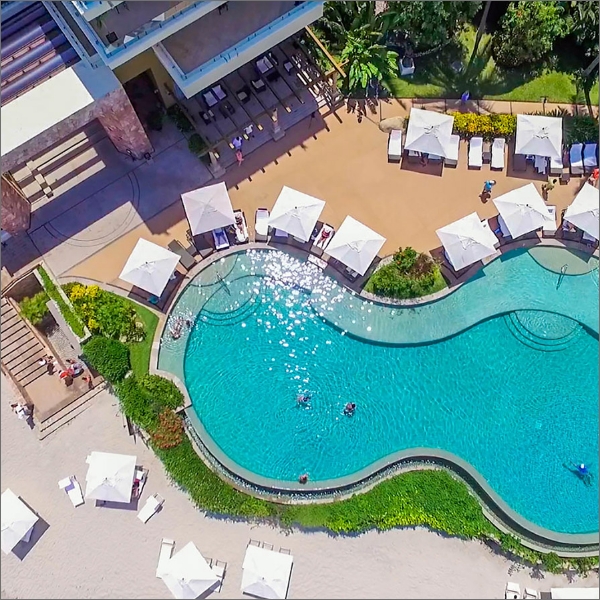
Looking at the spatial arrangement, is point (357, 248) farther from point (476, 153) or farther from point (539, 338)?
point (539, 338)

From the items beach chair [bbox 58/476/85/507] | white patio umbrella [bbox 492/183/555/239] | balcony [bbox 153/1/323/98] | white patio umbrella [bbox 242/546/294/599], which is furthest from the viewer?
white patio umbrella [bbox 492/183/555/239]

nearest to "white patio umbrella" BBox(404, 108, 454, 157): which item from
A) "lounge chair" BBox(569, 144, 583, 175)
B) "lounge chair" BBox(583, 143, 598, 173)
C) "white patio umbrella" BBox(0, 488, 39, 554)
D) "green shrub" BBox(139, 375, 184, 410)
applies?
"lounge chair" BBox(569, 144, 583, 175)

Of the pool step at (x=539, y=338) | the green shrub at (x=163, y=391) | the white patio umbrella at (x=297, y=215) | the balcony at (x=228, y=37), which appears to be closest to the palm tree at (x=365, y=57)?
the balcony at (x=228, y=37)

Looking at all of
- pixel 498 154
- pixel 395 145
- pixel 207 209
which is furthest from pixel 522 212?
pixel 207 209

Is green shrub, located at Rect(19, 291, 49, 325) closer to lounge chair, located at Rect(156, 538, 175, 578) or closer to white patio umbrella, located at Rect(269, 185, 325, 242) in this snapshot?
white patio umbrella, located at Rect(269, 185, 325, 242)

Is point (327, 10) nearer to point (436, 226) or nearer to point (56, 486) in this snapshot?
point (436, 226)
